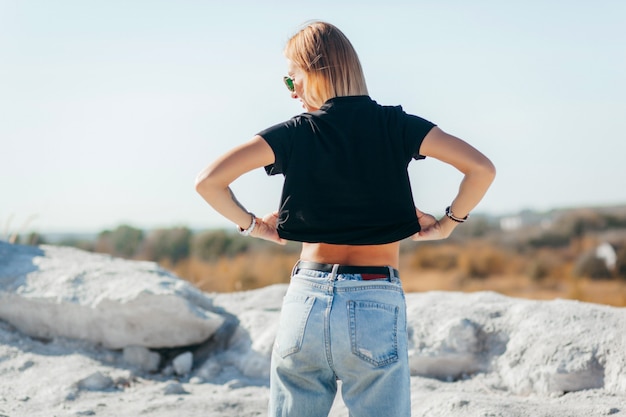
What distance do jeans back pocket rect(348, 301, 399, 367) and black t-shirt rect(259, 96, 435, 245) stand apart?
0.70 ft

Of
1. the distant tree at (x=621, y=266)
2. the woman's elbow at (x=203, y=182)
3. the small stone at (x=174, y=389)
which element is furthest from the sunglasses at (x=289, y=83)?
the distant tree at (x=621, y=266)

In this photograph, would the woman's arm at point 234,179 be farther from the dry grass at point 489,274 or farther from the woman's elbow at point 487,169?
the dry grass at point 489,274

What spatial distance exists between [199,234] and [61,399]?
1298 cm

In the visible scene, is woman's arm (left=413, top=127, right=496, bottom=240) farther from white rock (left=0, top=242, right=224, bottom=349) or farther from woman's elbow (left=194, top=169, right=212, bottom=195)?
white rock (left=0, top=242, right=224, bottom=349)

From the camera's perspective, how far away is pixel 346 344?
2.34 metres

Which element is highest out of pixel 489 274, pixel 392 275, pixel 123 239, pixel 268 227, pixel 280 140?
pixel 280 140

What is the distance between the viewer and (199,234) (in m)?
17.0

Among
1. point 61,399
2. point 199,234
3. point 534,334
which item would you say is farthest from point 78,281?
point 199,234

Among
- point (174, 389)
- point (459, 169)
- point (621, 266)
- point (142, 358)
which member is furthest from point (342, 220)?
point (621, 266)

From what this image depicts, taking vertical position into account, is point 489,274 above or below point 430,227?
Answer: below

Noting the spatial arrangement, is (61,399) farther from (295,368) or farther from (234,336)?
(295,368)

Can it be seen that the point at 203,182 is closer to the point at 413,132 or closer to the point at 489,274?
the point at 413,132

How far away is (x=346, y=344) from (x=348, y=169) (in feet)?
1.81

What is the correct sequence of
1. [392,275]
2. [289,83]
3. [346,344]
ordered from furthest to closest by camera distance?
1. [289,83]
2. [392,275]
3. [346,344]
